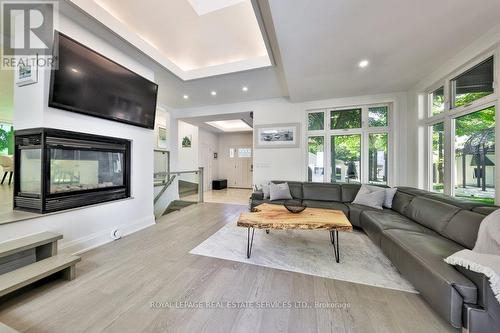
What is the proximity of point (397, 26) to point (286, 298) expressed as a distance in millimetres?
3096

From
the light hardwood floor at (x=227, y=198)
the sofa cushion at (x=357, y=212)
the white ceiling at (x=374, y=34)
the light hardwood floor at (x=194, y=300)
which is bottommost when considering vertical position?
the light hardwood floor at (x=194, y=300)

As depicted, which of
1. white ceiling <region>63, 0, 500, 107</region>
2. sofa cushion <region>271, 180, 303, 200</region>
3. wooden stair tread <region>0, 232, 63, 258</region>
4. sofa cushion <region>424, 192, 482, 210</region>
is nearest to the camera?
wooden stair tread <region>0, 232, 63, 258</region>

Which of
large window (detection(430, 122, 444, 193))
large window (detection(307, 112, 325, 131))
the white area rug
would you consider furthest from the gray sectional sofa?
large window (detection(307, 112, 325, 131))

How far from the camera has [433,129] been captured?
3623 millimetres

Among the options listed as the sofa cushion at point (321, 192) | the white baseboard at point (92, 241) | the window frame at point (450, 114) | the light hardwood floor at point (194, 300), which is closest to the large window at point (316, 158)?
the sofa cushion at point (321, 192)

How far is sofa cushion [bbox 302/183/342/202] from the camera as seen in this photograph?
409 centimetres

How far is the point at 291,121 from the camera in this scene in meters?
4.97

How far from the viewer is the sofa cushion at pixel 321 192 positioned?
4.09m

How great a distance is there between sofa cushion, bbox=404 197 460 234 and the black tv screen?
4.45 meters

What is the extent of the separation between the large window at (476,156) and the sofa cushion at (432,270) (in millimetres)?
1149

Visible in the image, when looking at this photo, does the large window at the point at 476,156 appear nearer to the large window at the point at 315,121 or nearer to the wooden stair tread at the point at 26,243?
the large window at the point at 315,121

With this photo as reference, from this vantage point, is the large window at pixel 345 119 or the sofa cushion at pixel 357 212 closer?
the sofa cushion at pixel 357 212

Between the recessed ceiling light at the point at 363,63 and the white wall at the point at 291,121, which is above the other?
the recessed ceiling light at the point at 363,63

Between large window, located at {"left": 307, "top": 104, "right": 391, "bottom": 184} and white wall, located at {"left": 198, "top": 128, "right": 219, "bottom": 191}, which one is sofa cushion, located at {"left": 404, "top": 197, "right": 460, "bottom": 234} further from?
white wall, located at {"left": 198, "top": 128, "right": 219, "bottom": 191}
